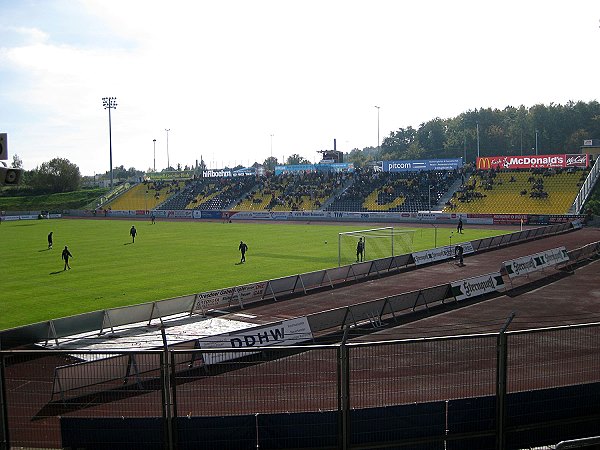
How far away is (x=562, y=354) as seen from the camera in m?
12.7

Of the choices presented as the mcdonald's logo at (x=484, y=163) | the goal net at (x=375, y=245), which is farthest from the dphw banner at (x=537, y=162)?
the goal net at (x=375, y=245)

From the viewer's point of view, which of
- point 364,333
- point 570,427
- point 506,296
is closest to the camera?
point 570,427

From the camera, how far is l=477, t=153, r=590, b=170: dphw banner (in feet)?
230

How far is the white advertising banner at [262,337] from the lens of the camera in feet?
48.3

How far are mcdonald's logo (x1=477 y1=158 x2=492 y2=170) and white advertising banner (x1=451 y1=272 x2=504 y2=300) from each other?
5420cm

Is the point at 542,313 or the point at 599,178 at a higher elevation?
the point at 599,178

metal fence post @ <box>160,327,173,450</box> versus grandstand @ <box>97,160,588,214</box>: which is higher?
grandstand @ <box>97,160,588,214</box>


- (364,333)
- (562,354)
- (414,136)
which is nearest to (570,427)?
(562,354)

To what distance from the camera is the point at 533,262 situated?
95.8ft

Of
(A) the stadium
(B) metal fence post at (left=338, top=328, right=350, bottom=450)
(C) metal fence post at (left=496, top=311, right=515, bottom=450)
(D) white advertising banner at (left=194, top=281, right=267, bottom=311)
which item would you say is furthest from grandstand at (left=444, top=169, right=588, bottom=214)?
(B) metal fence post at (left=338, top=328, right=350, bottom=450)

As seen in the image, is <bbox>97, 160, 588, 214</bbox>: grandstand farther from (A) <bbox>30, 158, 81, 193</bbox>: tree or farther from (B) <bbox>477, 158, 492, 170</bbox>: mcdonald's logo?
(A) <bbox>30, 158, 81, 193</bbox>: tree

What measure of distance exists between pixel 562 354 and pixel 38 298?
21849 mm

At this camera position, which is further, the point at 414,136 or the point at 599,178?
the point at 414,136

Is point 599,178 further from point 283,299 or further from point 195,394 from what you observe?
point 195,394
